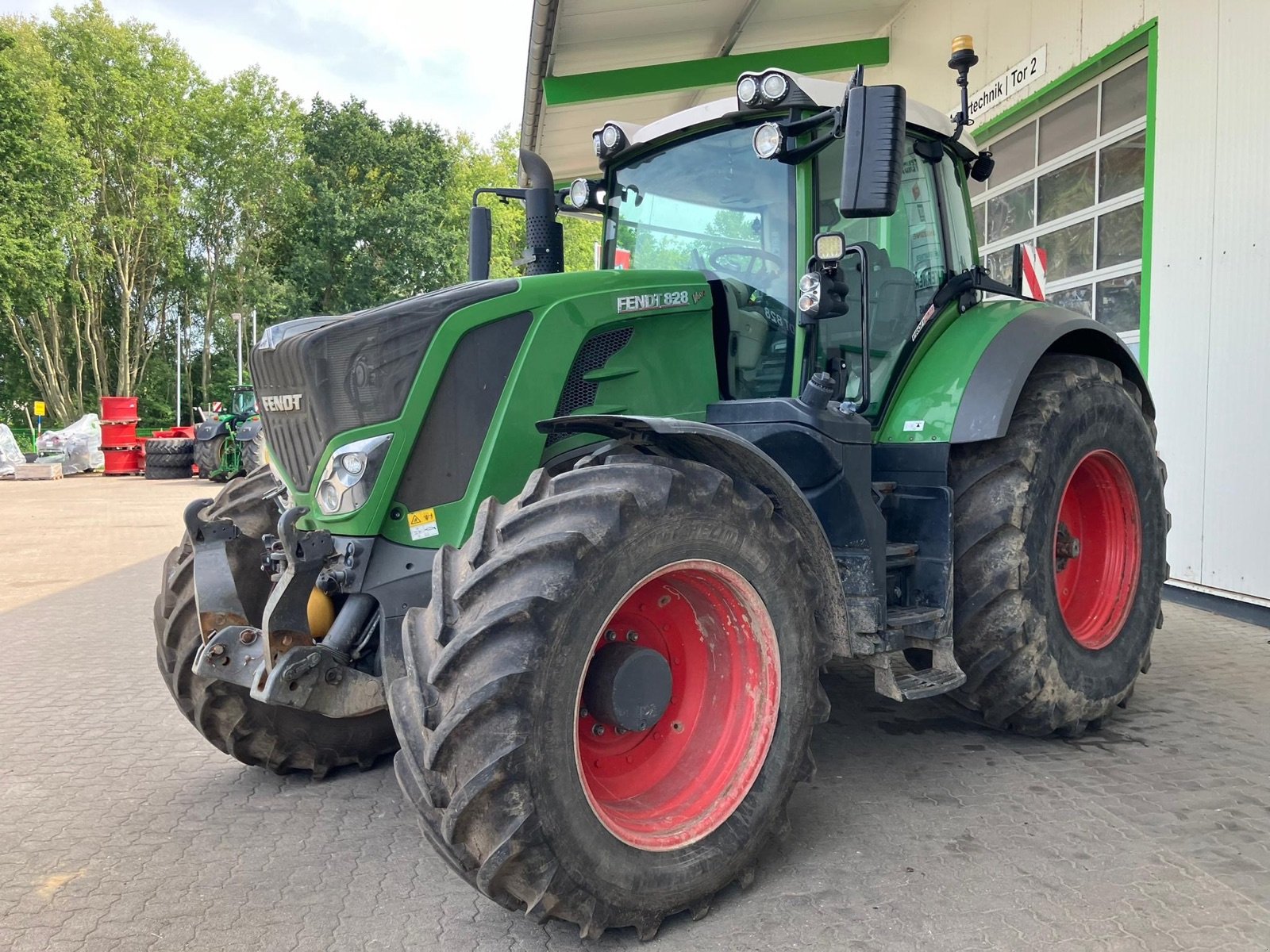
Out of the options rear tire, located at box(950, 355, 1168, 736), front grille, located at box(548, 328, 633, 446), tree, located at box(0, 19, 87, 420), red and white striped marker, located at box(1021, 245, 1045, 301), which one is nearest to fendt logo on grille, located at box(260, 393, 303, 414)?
front grille, located at box(548, 328, 633, 446)

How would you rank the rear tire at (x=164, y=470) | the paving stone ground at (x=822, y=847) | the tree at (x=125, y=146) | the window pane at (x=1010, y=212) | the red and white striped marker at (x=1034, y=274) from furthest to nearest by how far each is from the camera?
the tree at (x=125, y=146) → the rear tire at (x=164, y=470) → the window pane at (x=1010, y=212) → the red and white striped marker at (x=1034, y=274) → the paving stone ground at (x=822, y=847)

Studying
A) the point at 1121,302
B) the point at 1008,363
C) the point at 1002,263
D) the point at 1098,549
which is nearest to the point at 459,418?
the point at 1008,363

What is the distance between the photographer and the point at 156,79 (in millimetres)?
33312

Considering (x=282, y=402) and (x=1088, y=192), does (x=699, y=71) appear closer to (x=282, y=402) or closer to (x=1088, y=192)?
(x=1088, y=192)

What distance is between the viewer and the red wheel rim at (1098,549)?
407 centimetres

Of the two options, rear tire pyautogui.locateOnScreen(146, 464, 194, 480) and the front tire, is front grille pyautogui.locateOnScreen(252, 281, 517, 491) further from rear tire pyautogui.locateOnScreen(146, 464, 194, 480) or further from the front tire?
rear tire pyautogui.locateOnScreen(146, 464, 194, 480)

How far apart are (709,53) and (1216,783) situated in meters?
7.90

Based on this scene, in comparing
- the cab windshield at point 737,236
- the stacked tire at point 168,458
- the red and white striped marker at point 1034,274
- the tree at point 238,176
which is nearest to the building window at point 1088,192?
the red and white striped marker at point 1034,274

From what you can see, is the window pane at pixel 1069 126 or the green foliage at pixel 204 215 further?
the green foliage at pixel 204 215

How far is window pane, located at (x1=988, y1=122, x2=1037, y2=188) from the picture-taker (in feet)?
27.1

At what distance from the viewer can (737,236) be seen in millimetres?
3572

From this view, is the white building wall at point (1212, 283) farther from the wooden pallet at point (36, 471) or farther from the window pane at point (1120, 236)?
the wooden pallet at point (36, 471)

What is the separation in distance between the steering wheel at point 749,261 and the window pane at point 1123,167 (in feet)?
14.8

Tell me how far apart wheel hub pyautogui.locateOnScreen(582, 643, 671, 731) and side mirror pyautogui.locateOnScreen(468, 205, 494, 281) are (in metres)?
2.19
